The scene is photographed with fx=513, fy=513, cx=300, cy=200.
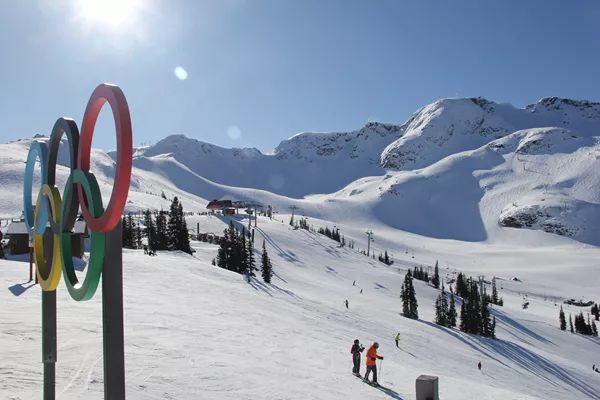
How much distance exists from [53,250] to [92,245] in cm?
222

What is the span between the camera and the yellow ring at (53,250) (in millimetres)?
8172

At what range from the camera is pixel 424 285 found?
95.1m

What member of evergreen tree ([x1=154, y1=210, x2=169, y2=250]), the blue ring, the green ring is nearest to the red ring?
the green ring

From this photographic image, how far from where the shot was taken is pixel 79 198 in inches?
293

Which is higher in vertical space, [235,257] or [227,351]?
Result: [227,351]

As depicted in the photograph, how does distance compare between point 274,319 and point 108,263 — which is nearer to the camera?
point 108,263

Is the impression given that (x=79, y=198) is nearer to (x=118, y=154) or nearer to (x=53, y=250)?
(x=53, y=250)

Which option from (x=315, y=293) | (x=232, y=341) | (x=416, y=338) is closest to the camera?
(x=232, y=341)

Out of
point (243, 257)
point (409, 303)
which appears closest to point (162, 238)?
point (243, 257)

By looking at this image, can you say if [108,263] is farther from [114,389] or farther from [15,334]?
[15,334]

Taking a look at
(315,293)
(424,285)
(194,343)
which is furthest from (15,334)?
(424,285)

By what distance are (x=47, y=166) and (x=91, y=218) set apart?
309cm

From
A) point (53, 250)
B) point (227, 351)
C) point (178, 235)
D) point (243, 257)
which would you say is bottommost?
point (243, 257)

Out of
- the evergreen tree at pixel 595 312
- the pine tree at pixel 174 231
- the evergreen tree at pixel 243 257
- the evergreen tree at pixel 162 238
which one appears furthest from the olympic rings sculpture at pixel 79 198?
the evergreen tree at pixel 595 312
